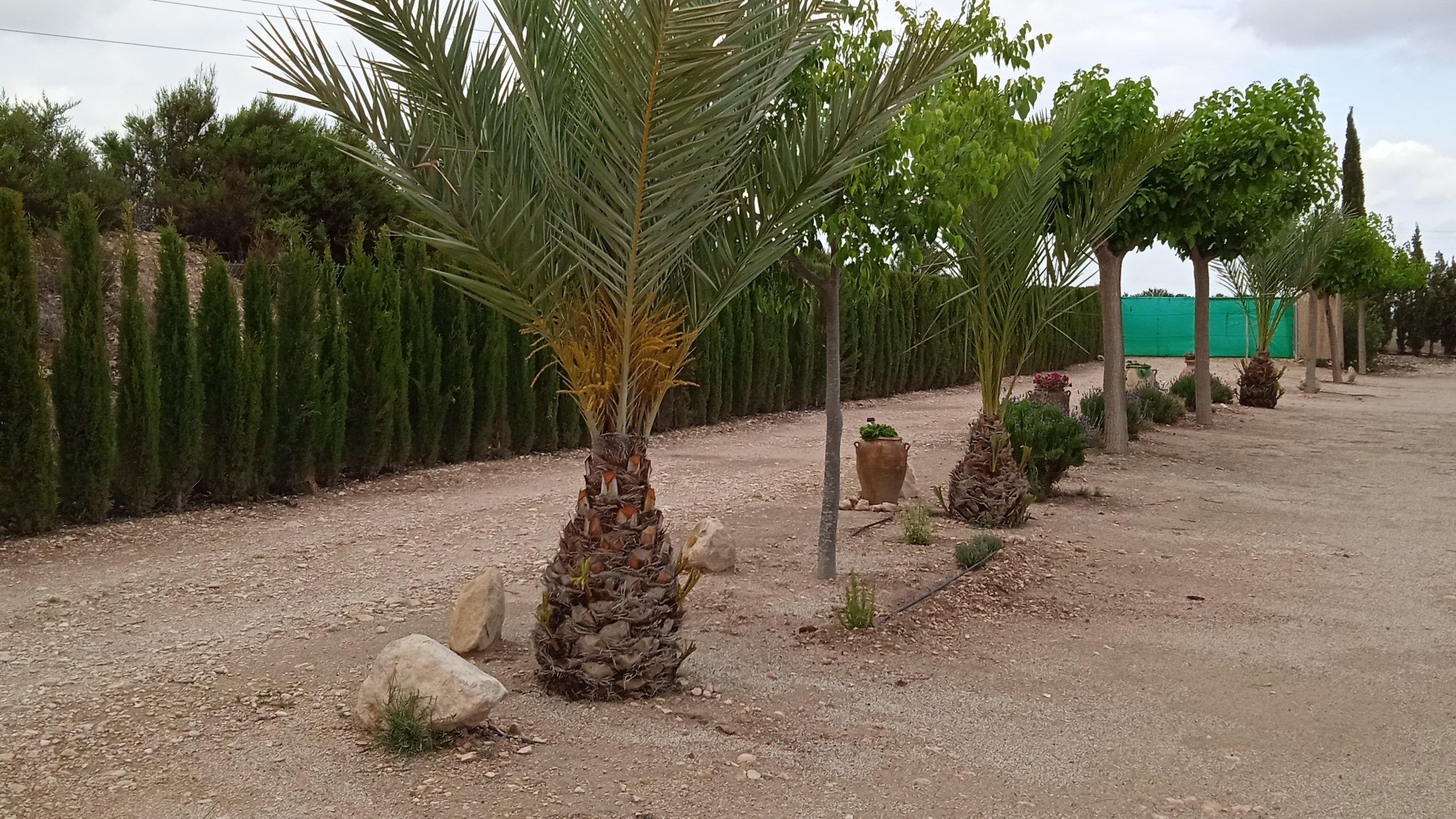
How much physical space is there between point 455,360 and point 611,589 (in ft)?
21.2

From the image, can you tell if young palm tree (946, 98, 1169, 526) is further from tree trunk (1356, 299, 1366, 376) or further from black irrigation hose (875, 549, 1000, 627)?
tree trunk (1356, 299, 1366, 376)

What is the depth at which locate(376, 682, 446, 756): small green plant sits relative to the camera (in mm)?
3266

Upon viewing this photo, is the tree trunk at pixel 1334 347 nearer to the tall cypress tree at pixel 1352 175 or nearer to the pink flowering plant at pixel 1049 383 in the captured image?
the tall cypress tree at pixel 1352 175

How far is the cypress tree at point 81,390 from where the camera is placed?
6645 mm

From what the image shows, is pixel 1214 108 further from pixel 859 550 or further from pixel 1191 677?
pixel 1191 677

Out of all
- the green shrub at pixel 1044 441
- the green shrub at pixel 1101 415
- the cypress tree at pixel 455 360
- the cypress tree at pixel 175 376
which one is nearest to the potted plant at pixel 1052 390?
the green shrub at pixel 1101 415

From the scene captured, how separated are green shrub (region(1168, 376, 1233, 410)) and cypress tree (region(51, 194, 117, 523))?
12989 mm

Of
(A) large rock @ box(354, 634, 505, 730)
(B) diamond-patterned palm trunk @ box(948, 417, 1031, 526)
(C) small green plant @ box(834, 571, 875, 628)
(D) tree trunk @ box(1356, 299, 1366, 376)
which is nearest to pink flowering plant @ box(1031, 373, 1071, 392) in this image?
(B) diamond-patterned palm trunk @ box(948, 417, 1031, 526)

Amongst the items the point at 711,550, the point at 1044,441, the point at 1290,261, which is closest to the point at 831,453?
the point at 711,550

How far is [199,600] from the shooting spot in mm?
5191

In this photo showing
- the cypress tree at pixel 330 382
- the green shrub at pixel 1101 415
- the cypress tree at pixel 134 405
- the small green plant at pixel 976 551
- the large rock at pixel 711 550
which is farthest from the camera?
the green shrub at pixel 1101 415

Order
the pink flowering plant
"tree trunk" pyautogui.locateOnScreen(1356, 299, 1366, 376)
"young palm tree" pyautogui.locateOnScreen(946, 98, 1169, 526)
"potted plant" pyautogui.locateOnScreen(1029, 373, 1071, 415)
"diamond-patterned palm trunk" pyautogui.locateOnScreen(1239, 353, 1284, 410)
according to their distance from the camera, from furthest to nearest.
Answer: "tree trunk" pyautogui.locateOnScreen(1356, 299, 1366, 376), "diamond-patterned palm trunk" pyautogui.locateOnScreen(1239, 353, 1284, 410), the pink flowering plant, "potted plant" pyautogui.locateOnScreen(1029, 373, 1071, 415), "young palm tree" pyautogui.locateOnScreen(946, 98, 1169, 526)

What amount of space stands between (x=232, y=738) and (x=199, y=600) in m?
2.02

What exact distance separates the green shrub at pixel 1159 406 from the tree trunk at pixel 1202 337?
0.83 feet
